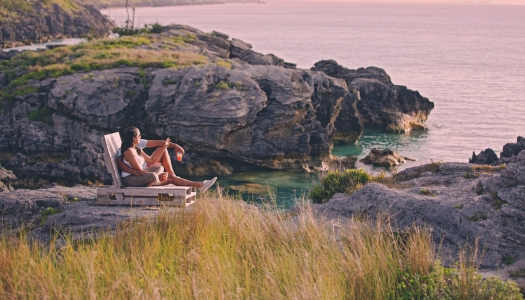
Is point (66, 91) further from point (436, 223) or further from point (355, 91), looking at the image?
point (436, 223)

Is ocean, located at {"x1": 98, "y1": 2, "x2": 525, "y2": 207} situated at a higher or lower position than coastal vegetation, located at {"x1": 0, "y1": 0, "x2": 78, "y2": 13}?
lower

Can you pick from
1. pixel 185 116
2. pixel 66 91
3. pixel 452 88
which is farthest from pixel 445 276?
pixel 452 88

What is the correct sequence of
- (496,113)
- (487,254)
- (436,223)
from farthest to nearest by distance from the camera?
(496,113) < (436,223) < (487,254)

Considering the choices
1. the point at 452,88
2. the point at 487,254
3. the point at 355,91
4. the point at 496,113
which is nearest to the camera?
the point at 487,254

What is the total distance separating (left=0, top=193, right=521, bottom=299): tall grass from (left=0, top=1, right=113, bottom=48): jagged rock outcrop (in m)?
91.1

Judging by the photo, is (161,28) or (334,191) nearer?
(334,191)

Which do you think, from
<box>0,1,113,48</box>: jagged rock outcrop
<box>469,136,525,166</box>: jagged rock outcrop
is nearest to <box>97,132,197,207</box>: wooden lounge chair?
<box>469,136,525,166</box>: jagged rock outcrop

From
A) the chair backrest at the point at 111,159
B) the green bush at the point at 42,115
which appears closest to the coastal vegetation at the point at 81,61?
the green bush at the point at 42,115

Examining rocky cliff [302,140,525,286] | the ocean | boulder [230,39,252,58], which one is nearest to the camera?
rocky cliff [302,140,525,286]

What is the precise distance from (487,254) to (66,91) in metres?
32.4

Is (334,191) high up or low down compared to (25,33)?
down

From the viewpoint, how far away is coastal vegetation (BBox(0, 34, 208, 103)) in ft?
138

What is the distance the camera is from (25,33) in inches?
4311

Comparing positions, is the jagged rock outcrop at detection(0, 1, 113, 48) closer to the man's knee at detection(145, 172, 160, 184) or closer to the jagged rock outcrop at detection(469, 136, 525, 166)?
the jagged rock outcrop at detection(469, 136, 525, 166)
